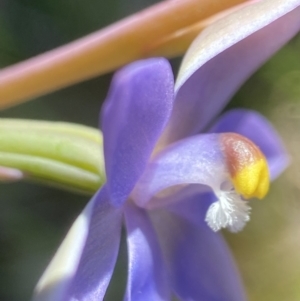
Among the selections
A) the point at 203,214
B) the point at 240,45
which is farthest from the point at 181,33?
the point at 203,214

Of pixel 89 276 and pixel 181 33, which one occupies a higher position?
pixel 181 33

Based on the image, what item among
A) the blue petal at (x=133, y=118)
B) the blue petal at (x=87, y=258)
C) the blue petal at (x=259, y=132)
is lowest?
the blue petal at (x=87, y=258)

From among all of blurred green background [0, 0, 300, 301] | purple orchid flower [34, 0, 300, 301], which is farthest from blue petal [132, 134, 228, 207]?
blurred green background [0, 0, 300, 301]

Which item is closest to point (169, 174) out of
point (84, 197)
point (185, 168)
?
point (185, 168)

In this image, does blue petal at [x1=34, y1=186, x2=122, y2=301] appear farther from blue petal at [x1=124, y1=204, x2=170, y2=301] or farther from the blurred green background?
the blurred green background

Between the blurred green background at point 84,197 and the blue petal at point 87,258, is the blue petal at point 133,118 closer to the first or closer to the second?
the blue petal at point 87,258

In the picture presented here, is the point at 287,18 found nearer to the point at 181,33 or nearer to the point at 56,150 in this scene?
the point at 181,33

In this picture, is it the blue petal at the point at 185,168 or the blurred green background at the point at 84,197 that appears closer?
the blue petal at the point at 185,168

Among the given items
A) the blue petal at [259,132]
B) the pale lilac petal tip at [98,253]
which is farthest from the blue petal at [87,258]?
the blue petal at [259,132]
